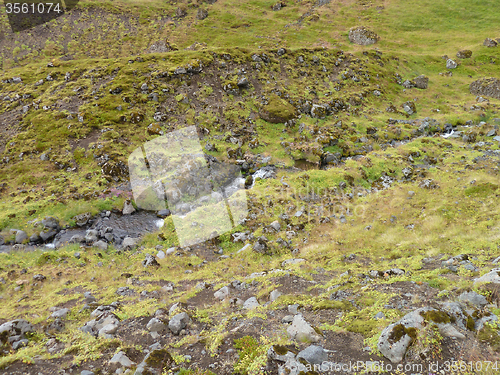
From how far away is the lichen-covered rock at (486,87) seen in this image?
5081cm

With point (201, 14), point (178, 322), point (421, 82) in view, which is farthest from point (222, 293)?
point (201, 14)

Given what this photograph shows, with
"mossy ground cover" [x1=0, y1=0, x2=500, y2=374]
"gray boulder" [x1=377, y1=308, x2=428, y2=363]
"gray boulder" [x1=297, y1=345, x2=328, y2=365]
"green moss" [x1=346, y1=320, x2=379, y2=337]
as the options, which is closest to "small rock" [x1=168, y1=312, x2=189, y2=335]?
"mossy ground cover" [x1=0, y1=0, x2=500, y2=374]

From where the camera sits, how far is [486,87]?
5178 centimetres

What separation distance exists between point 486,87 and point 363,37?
1291 inches

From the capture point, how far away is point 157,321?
11.2 metres

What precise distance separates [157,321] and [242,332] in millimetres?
3891

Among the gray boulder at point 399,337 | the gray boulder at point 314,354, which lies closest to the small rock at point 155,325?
the gray boulder at point 314,354

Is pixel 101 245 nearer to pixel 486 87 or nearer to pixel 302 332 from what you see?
pixel 302 332

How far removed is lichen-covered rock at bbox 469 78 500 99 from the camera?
50.8 m

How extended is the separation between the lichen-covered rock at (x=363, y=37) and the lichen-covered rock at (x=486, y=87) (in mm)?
28196

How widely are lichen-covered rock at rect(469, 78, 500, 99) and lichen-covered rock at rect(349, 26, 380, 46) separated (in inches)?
1110

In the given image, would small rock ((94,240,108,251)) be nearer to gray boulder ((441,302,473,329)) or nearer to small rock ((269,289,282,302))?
small rock ((269,289,282,302))

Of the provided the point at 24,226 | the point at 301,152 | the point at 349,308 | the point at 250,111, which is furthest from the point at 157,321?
the point at 250,111

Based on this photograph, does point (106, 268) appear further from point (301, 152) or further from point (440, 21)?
point (440, 21)
